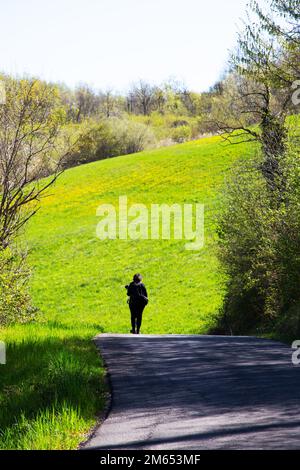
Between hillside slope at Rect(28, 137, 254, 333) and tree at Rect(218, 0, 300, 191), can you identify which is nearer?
tree at Rect(218, 0, 300, 191)

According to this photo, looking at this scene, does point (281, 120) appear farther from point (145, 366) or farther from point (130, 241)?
point (130, 241)

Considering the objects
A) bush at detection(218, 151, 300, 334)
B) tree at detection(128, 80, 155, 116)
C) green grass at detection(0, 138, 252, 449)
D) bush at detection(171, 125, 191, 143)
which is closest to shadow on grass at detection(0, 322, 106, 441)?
green grass at detection(0, 138, 252, 449)

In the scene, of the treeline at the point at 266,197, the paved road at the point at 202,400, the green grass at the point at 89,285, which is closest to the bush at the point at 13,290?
the green grass at the point at 89,285

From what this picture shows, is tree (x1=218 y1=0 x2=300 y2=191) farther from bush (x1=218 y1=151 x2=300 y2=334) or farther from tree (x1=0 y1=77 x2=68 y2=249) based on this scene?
tree (x1=0 y1=77 x2=68 y2=249)

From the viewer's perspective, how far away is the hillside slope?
120 feet

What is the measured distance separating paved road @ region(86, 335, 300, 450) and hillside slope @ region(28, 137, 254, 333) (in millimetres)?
14965

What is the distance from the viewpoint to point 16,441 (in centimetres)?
719

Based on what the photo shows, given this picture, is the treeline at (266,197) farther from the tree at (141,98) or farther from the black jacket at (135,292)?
the tree at (141,98)

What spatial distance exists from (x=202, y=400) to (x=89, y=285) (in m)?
35.0

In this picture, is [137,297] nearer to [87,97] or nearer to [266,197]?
[266,197]

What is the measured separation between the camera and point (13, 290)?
678 inches

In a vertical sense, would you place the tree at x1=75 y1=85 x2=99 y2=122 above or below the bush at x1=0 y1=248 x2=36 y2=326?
above

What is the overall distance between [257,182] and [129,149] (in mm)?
73186

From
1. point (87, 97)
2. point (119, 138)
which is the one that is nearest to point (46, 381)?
point (119, 138)
